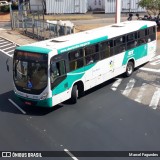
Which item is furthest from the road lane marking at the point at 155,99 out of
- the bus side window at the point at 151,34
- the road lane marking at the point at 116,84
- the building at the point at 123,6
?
the building at the point at 123,6

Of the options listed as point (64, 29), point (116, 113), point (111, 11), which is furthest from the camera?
point (111, 11)

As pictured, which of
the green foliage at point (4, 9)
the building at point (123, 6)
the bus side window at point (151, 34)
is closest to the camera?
the bus side window at point (151, 34)

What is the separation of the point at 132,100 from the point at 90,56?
3.03m

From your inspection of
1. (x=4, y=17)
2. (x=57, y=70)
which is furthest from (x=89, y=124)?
(x=4, y=17)

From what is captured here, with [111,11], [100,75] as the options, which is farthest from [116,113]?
[111,11]

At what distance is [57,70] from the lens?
14781 mm

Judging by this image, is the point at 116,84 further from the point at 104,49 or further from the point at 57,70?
the point at 57,70

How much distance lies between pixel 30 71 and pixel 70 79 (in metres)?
1.95

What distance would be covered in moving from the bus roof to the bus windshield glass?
1.04 ft

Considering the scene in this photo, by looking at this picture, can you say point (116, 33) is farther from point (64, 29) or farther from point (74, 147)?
point (64, 29)

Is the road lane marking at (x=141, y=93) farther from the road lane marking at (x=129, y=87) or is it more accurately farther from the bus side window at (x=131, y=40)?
the bus side window at (x=131, y=40)

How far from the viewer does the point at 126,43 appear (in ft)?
63.3

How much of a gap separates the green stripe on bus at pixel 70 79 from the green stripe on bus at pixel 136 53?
11.1 ft

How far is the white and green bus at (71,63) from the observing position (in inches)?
572
